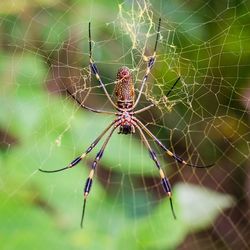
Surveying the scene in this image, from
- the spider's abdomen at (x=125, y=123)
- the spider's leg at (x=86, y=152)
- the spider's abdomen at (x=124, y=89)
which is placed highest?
the spider's abdomen at (x=124, y=89)

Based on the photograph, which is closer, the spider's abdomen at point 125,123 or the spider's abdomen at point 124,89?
the spider's abdomen at point 124,89

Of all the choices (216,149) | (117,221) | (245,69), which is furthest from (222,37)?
(117,221)

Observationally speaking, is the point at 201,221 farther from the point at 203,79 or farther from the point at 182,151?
the point at 182,151

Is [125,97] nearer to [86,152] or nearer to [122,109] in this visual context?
[122,109]

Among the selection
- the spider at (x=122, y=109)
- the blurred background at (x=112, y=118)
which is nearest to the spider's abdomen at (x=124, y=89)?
the spider at (x=122, y=109)

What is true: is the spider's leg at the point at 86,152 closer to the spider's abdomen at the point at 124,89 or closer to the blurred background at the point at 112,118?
the blurred background at the point at 112,118

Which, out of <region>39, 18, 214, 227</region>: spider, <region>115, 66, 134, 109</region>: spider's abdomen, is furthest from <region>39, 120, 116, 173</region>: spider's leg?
<region>115, 66, 134, 109</region>: spider's abdomen

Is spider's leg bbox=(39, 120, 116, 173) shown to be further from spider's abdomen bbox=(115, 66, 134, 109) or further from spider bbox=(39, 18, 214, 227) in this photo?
Answer: spider's abdomen bbox=(115, 66, 134, 109)
